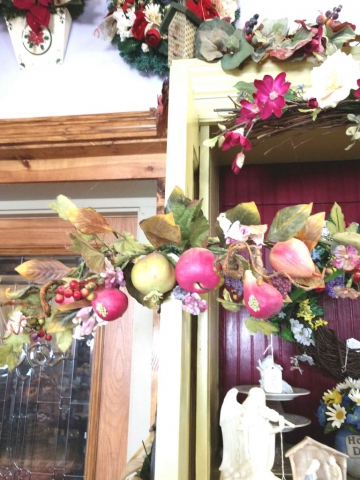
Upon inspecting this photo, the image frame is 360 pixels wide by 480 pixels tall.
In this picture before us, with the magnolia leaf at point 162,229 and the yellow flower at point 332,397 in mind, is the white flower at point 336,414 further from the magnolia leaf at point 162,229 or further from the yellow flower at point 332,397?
the magnolia leaf at point 162,229

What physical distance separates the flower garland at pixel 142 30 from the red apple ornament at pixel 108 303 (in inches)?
25.3

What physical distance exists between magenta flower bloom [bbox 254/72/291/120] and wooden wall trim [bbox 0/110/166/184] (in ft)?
1.13

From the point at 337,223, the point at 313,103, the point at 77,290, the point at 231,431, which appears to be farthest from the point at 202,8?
the point at 231,431

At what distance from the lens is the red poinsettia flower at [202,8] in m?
0.87

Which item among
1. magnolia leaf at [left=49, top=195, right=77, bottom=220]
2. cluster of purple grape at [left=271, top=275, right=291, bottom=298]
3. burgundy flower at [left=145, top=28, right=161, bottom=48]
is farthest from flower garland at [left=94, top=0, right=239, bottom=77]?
cluster of purple grape at [left=271, top=275, right=291, bottom=298]

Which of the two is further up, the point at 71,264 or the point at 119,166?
A: the point at 119,166

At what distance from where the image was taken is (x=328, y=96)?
0.63m

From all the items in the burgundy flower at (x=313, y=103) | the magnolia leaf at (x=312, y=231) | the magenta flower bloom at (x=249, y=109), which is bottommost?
the magnolia leaf at (x=312, y=231)

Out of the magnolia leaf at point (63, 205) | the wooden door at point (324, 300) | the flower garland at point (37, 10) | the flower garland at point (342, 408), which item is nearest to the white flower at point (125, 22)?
the flower garland at point (37, 10)

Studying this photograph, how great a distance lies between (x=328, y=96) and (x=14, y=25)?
837mm

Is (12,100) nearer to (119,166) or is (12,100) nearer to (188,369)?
(119,166)

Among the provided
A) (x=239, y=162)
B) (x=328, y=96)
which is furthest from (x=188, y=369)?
(x=328, y=96)

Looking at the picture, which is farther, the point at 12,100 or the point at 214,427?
the point at 12,100

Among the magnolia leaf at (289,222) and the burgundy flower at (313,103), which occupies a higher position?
the burgundy flower at (313,103)
